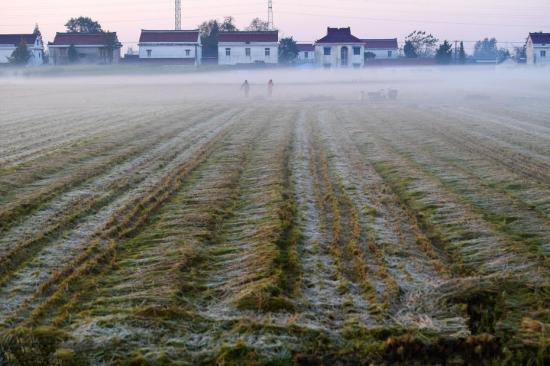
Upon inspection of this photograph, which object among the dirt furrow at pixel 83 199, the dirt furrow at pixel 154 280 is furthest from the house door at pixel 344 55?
the dirt furrow at pixel 154 280

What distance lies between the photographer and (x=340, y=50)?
88.7 metres

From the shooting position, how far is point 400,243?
25.9 ft

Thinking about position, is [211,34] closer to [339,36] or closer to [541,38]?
[339,36]

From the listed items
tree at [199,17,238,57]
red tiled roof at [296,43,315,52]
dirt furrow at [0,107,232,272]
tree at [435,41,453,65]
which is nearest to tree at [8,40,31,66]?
tree at [199,17,238,57]

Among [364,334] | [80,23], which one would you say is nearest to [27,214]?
[364,334]

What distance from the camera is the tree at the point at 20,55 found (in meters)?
85.9

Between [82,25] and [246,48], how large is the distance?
36094 millimetres

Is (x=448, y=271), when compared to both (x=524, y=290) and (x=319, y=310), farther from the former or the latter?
(x=319, y=310)

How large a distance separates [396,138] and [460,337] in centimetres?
1526

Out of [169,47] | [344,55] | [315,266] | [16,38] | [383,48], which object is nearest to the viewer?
[315,266]

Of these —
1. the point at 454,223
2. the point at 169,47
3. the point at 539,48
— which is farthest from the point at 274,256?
the point at 539,48

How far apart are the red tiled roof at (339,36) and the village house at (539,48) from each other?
29.8 metres

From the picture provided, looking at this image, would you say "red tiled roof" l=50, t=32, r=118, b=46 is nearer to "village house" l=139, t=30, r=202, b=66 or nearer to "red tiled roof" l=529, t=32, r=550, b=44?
"village house" l=139, t=30, r=202, b=66

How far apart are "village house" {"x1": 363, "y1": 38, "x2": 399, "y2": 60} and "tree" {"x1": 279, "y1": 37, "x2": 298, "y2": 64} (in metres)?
15.0
